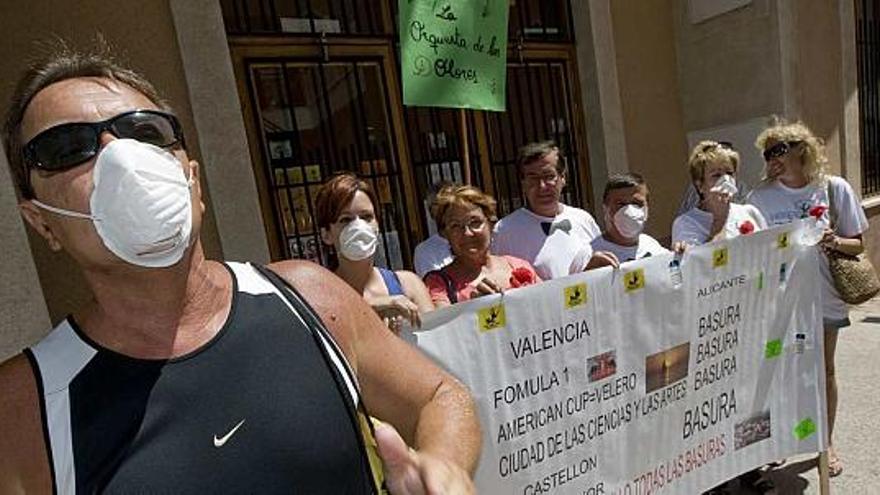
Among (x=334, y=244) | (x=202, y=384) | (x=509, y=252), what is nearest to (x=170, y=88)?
(x=334, y=244)

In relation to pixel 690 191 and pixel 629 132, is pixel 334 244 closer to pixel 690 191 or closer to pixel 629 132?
pixel 690 191

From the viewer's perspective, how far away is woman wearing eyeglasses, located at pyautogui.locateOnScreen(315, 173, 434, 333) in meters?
2.20

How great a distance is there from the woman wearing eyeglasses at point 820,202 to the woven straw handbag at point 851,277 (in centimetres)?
4

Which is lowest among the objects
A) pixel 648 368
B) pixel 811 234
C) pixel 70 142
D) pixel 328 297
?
pixel 648 368

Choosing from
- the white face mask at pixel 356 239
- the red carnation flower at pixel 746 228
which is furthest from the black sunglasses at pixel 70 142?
the red carnation flower at pixel 746 228

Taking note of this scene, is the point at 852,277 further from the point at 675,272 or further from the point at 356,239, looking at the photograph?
the point at 356,239

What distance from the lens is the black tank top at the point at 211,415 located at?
83 cm

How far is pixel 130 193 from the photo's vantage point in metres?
0.88

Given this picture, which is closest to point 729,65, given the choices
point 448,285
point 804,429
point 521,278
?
point 804,429

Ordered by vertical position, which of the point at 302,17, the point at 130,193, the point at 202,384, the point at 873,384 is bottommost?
the point at 873,384

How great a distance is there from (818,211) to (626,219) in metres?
1.16

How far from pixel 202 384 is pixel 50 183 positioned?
1.32 feet

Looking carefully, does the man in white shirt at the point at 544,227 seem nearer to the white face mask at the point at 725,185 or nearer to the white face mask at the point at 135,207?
the white face mask at the point at 725,185

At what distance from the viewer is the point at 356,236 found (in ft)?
7.20
